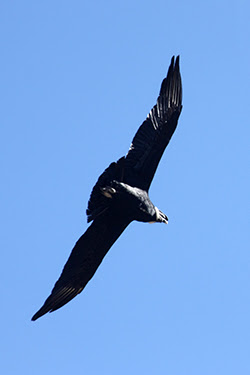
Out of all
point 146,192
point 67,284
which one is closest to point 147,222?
point 146,192

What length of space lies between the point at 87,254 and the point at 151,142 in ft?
7.72

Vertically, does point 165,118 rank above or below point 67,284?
above

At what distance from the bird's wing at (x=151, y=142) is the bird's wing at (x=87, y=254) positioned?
0.85 m

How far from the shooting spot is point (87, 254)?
58.4 ft

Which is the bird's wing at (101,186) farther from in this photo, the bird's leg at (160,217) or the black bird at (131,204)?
the bird's leg at (160,217)

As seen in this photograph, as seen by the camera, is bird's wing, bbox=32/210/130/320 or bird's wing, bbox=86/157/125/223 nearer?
bird's wing, bbox=86/157/125/223

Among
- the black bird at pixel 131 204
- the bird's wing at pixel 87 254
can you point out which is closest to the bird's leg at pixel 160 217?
the black bird at pixel 131 204

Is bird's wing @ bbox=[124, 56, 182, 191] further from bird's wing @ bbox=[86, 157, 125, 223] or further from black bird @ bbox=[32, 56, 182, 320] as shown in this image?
bird's wing @ bbox=[86, 157, 125, 223]

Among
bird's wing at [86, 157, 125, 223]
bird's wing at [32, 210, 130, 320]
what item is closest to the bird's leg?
bird's wing at [32, 210, 130, 320]

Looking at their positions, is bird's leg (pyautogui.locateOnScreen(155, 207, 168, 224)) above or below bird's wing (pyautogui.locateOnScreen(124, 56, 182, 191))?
below

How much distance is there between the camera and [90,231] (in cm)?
1780

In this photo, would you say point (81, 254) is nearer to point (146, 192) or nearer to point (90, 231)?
point (90, 231)

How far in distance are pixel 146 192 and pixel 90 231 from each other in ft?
4.10

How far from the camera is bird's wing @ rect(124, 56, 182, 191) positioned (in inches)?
693
